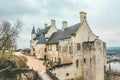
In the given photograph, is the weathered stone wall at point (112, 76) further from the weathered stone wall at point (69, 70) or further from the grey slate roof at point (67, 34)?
the grey slate roof at point (67, 34)

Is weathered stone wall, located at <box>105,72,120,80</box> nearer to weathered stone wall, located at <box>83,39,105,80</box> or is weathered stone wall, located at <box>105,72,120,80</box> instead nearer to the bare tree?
weathered stone wall, located at <box>83,39,105,80</box>

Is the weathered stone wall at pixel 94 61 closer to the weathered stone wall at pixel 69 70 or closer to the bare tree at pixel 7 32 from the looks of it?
the weathered stone wall at pixel 69 70

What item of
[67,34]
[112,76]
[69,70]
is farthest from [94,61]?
[67,34]

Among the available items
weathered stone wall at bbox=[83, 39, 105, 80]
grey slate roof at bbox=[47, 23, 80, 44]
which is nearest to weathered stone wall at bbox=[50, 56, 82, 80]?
weathered stone wall at bbox=[83, 39, 105, 80]

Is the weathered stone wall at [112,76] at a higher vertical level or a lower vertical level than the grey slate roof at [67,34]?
lower

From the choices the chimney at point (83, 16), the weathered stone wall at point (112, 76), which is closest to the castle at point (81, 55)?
the chimney at point (83, 16)

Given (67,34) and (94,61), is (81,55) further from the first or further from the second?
(67,34)

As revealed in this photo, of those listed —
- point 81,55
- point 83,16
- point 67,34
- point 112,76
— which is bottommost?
point 112,76

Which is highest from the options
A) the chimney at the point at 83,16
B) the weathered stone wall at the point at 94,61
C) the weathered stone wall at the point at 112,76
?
the chimney at the point at 83,16

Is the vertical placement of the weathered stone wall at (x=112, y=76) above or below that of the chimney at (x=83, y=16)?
below

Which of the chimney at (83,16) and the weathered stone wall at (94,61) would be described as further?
the chimney at (83,16)

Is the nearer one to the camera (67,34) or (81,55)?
(81,55)

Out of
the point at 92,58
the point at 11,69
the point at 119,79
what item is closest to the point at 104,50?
the point at 92,58

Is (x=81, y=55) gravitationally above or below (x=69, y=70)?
above
